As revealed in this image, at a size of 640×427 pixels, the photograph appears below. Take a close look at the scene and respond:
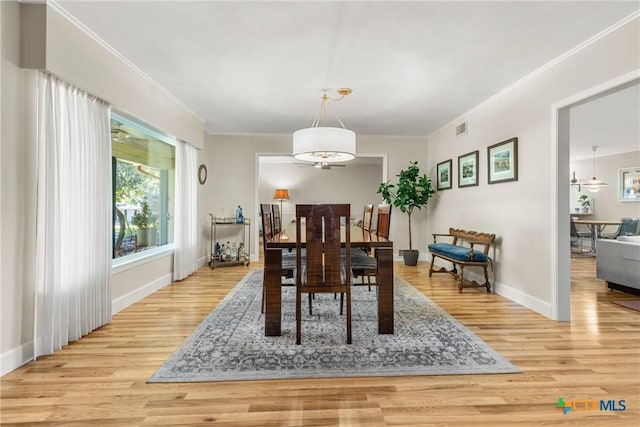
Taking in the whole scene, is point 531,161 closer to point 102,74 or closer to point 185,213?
point 102,74

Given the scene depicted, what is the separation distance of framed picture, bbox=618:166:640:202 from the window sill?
9828 millimetres

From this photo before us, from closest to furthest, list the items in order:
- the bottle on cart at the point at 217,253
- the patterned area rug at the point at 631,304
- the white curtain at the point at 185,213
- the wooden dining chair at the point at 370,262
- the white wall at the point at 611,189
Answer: the wooden dining chair at the point at 370,262
the patterned area rug at the point at 631,304
the white curtain at the point at 185,213
the bottle on cart at the point at 217,253
the white wall at the point at 611,189

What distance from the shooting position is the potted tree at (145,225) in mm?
3824

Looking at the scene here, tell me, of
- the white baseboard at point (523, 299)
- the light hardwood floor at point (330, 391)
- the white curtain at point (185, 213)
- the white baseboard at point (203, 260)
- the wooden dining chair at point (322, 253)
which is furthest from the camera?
the white baseboard at point (203, 260)

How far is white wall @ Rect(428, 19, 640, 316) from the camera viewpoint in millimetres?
2490

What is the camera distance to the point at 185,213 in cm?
466

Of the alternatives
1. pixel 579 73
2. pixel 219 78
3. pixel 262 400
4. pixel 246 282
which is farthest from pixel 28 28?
pixel 579 73

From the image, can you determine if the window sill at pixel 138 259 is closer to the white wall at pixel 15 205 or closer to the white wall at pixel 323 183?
the white wall at pixel 15 205

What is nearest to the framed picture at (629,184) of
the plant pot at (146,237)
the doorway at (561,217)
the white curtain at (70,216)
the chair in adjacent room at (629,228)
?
the chair in adjacent room at (629,228)

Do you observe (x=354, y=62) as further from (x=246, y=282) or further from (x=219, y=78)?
(x=246, y=282)

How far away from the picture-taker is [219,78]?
11.0ft

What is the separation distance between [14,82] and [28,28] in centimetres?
40

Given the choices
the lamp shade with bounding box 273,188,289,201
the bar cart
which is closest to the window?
the bar cart

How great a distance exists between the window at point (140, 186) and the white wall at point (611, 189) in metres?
9.84
